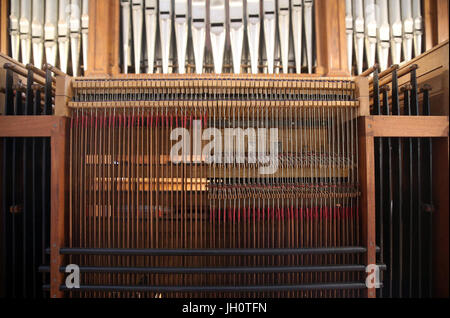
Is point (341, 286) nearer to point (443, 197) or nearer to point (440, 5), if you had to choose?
point (443, 197)

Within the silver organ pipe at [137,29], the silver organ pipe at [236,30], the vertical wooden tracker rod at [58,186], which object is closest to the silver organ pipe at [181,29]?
the silver organ pipe at [137,29]

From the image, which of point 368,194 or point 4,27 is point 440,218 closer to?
point 368,194

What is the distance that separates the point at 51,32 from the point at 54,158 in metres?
1.63

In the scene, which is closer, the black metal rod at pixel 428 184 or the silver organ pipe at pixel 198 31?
the black metal rod at pixel 428 184

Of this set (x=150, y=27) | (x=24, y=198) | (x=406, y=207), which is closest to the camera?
(x=24, y=198)

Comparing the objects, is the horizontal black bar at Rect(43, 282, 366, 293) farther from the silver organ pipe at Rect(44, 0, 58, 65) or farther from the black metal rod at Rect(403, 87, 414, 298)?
the silver organ pipe at Rect(44, 0, 58, 65)

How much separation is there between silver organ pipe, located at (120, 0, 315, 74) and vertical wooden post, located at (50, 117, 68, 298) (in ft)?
3.31

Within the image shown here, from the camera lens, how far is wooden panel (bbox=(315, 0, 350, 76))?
2562mm

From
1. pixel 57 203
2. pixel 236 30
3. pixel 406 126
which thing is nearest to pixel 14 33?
pixel 57 203

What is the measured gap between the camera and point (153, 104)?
6.47 feet

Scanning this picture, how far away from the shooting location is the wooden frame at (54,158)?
1919 millimetres

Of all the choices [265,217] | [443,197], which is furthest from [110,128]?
[443,197]

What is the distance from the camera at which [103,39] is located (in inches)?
101

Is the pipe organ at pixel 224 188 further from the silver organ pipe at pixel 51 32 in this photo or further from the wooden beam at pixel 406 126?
the silver organ pipe at pixel 51 32
